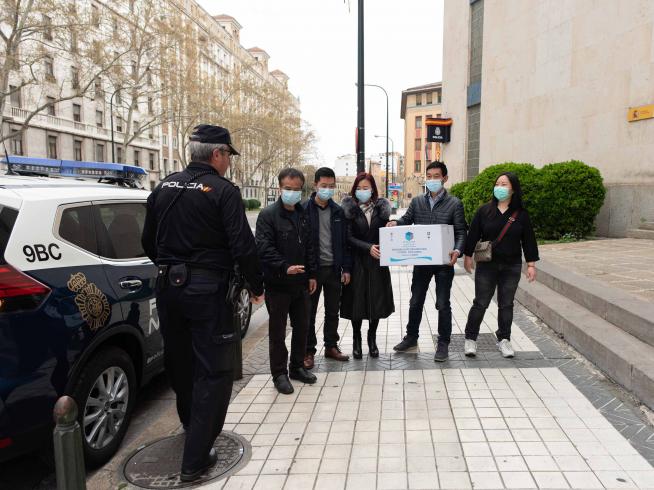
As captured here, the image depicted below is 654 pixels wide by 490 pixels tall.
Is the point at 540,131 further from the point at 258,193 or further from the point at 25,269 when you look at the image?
the point at 258,193

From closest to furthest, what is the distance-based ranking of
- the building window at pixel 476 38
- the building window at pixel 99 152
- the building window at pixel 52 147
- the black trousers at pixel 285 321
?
the black trousers at pixel 285 321, the building window at pixel 476 38, the building window at pixel 52 147, the building window at pixel 99 152

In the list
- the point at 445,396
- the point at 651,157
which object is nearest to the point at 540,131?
the point at 651,157

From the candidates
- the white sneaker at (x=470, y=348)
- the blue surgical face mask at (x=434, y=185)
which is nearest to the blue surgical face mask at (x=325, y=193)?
the blue surgical face mask at (x=434, y=185)

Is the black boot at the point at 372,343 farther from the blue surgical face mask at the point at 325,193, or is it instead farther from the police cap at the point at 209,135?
the police cap at the point at 209,135

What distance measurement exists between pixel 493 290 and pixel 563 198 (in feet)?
24.3

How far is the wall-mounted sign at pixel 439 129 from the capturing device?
75.0 ft

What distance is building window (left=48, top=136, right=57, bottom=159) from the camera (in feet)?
134

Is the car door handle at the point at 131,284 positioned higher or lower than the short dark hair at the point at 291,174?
lower

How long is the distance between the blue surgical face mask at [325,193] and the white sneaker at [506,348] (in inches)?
90.1

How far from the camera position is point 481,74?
1969cm

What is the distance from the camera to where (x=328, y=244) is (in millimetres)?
4750

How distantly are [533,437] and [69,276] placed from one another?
10.1 ft

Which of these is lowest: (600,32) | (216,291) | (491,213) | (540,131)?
(216,291)

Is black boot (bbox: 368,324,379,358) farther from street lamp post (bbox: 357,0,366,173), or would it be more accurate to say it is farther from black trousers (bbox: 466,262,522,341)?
street lamp post (bbox: 357,0,366,173)
